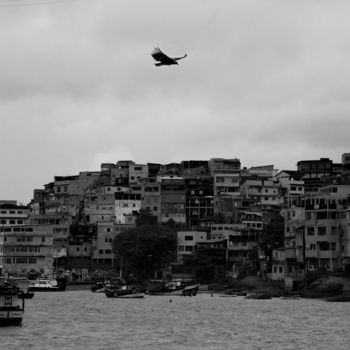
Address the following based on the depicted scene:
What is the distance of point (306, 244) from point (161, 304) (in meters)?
23.2

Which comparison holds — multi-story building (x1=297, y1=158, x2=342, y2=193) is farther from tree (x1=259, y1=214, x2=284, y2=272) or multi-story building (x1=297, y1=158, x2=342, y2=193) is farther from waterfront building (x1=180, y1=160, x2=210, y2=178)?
tree (x1=259, y1=214, x2=284, y2=272)

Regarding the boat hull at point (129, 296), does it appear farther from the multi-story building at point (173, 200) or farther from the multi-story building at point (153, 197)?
the multi-story building at point (153, 197)

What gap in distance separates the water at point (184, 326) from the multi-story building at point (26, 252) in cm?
6045

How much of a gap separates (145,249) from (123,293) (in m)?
27.6

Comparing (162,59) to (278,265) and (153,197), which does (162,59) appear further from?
(153,197)

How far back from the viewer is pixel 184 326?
7212 cm

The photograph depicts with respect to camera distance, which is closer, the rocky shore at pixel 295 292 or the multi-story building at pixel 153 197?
the rocky shore at pixel 295 292

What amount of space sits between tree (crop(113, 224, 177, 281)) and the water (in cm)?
4255

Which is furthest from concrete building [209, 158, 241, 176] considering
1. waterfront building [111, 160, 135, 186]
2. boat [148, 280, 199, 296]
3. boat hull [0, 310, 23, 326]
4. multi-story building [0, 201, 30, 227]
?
boat hull [0, 310, 23, 326]

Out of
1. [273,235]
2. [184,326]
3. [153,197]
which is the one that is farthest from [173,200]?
[184,326]

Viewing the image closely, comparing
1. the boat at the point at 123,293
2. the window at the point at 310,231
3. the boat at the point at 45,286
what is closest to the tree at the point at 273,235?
the window at the point at 310,231

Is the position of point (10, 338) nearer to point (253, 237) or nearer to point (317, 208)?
point (317, 208)

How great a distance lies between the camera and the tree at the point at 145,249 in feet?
484

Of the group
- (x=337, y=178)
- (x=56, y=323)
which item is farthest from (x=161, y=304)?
(x=337, y=178)
